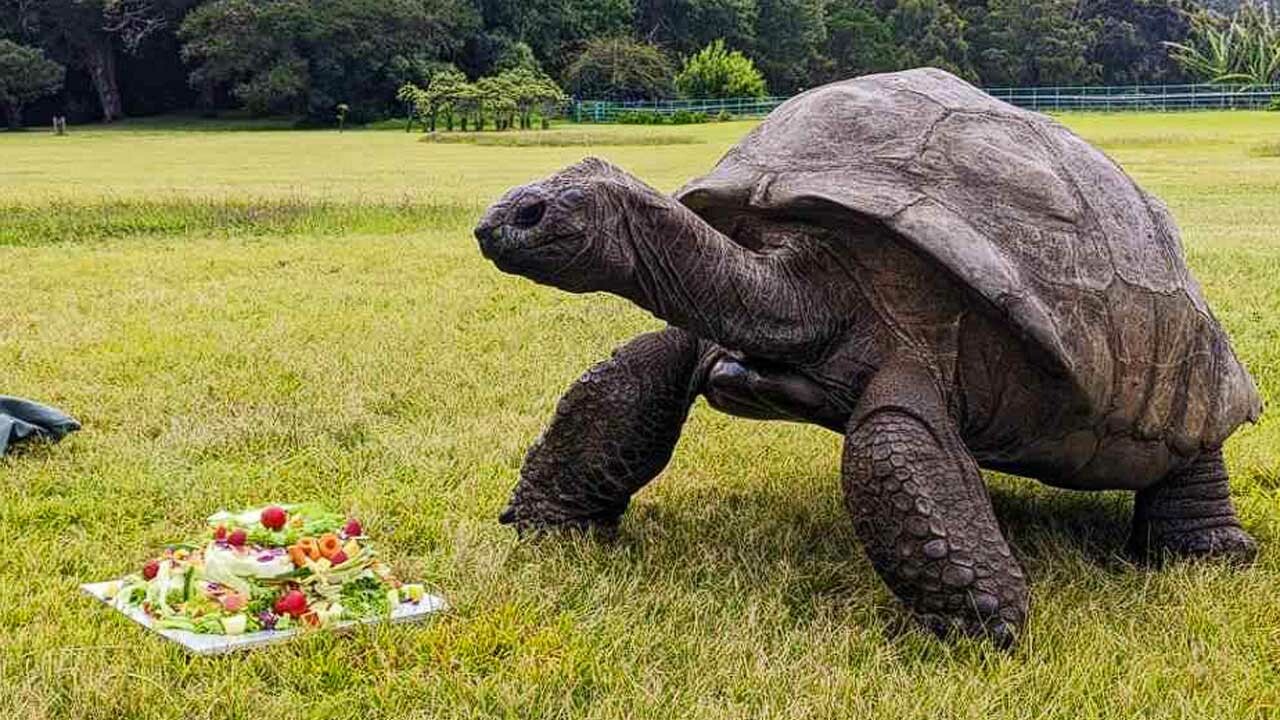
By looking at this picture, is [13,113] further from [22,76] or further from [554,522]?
[554,522]

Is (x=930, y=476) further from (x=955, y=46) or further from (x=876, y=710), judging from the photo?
(x=955, y=46)

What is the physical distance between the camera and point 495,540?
375 cm

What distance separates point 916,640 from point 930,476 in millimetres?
372

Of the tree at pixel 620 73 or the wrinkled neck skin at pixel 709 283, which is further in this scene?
the tree at pixel 620 73

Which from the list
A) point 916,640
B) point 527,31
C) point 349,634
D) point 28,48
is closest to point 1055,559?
point 916,640

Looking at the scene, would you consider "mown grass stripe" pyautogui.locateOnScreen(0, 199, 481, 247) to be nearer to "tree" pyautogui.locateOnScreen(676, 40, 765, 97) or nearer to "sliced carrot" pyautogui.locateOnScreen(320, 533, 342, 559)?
"sliced carrot" pyautogui.locateOnScreen(320, 533, 342, 559)

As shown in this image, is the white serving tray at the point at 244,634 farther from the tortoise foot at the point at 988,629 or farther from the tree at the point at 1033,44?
the tree at the point at 1033,44

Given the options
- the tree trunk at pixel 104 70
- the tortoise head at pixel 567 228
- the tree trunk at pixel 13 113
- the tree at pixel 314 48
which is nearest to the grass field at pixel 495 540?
the tortoise head at pixel 567 228

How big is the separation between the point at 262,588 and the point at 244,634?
0.17 metres

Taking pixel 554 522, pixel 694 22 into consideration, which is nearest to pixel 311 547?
pixel 554 522

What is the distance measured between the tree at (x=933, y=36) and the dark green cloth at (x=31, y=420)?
66.0 m

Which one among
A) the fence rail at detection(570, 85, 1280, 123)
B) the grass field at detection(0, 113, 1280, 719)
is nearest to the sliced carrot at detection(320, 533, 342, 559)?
the grass field at detection(0, 113, 1280, 719)

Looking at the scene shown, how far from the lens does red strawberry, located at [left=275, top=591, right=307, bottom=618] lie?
305cm

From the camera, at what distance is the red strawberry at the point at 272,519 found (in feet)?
10.7
